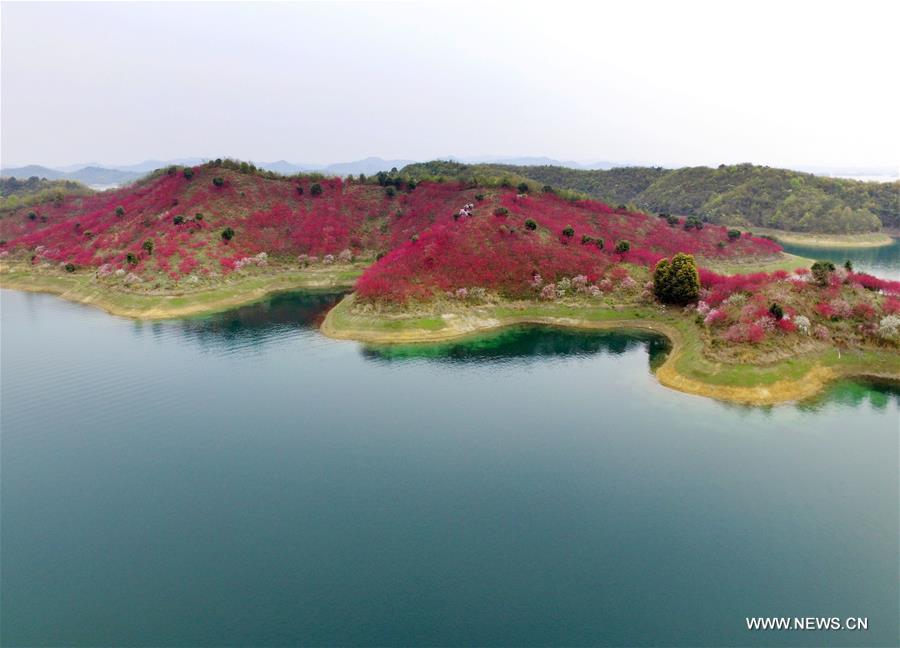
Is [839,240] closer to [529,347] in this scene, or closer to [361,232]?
[529,347]

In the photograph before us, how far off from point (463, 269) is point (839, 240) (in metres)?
166

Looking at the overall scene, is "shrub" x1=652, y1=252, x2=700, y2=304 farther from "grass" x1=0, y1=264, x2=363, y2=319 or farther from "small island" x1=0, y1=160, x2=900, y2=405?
"grass" x1=0, y1=264, x2=363, y2=319

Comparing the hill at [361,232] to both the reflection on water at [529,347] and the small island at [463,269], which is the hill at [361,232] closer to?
the small island at [463,269]

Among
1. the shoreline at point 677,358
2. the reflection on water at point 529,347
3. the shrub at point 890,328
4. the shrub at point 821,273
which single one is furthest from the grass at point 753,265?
the shrub at point 890,328

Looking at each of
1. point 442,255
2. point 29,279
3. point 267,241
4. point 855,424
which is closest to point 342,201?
point 267,241

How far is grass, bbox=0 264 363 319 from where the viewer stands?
9475cm

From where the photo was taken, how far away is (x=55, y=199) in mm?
168875

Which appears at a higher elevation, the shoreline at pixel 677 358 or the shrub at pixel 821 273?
the shrub at pixel 821 273

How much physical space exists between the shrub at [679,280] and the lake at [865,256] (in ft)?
258

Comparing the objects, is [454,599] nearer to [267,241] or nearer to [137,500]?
[137,500]

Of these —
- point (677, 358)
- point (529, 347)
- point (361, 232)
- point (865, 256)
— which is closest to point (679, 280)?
point (677, 358)

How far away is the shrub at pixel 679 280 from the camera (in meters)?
79.2

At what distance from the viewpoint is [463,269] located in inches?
3615

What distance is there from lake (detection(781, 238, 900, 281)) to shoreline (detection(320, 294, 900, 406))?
281 feet
